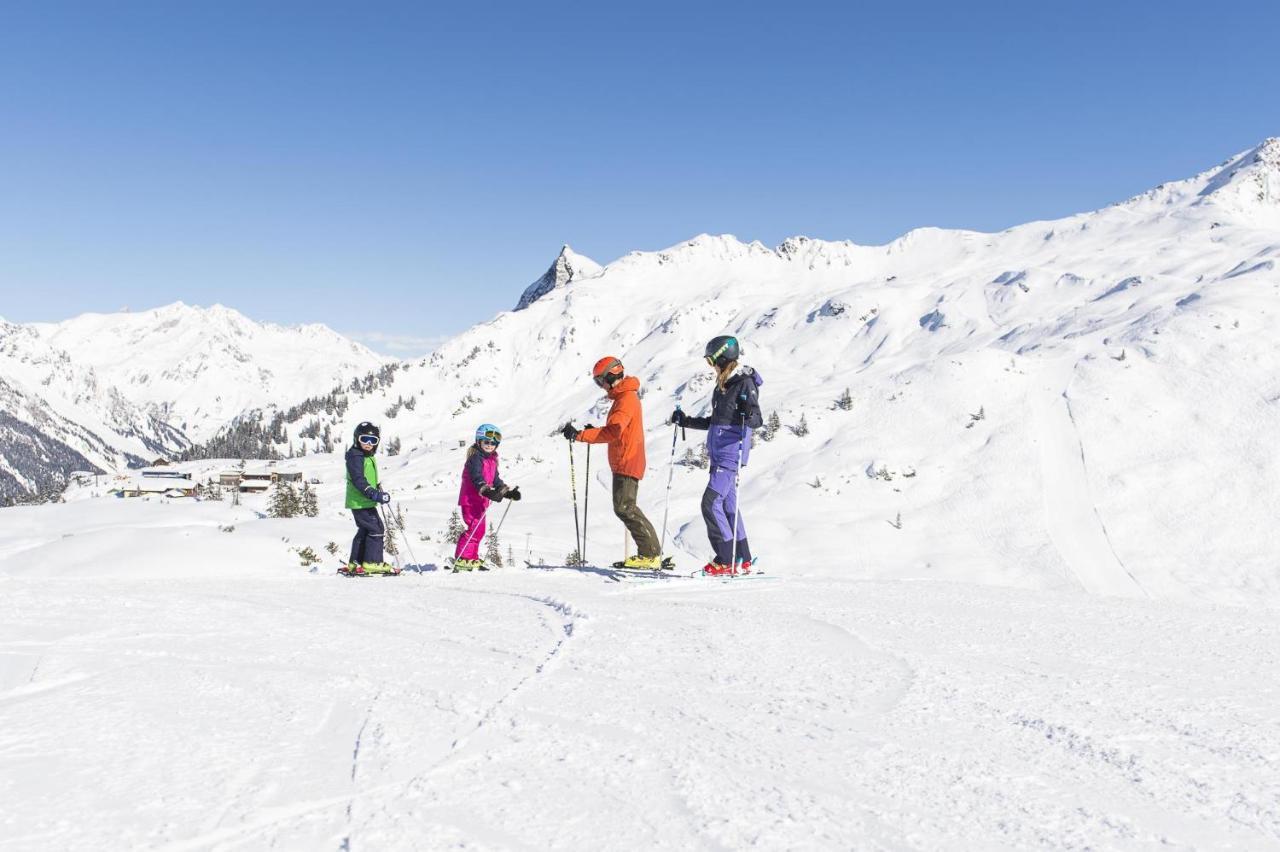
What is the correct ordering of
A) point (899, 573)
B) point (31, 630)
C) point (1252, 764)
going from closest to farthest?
1. point (1252, 764)
2. point (31, 630)
3. point (899, 573)

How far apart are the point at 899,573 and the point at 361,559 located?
1940cm

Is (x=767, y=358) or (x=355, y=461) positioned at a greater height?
(x=767, y=358)

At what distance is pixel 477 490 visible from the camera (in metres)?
11.5

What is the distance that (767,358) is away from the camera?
94.0m

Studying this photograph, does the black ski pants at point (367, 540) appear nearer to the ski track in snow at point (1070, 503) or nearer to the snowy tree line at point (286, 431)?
the ski track in snow at point (1070, 503)

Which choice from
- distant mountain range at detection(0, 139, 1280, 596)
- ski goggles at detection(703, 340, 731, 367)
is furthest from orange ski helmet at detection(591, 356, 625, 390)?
distant mountain range at detection(0, 139, 1280, 596)

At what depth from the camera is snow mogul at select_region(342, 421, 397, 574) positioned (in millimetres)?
10648

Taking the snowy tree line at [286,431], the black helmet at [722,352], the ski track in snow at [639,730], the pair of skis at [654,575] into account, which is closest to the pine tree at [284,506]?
the pair of skis at [654,575]

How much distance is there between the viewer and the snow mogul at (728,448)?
9453mm

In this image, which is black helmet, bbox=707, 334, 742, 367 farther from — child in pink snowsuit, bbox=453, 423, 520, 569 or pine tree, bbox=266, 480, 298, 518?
pine tree, bbox=266, 480, 298, 518

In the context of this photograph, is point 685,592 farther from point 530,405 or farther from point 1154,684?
point 530,405

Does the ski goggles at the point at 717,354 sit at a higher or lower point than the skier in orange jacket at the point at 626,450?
higher

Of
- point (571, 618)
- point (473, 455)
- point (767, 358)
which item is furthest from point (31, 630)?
point (767, 358)

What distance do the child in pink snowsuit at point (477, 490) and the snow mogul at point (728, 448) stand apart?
3128 millimetres
